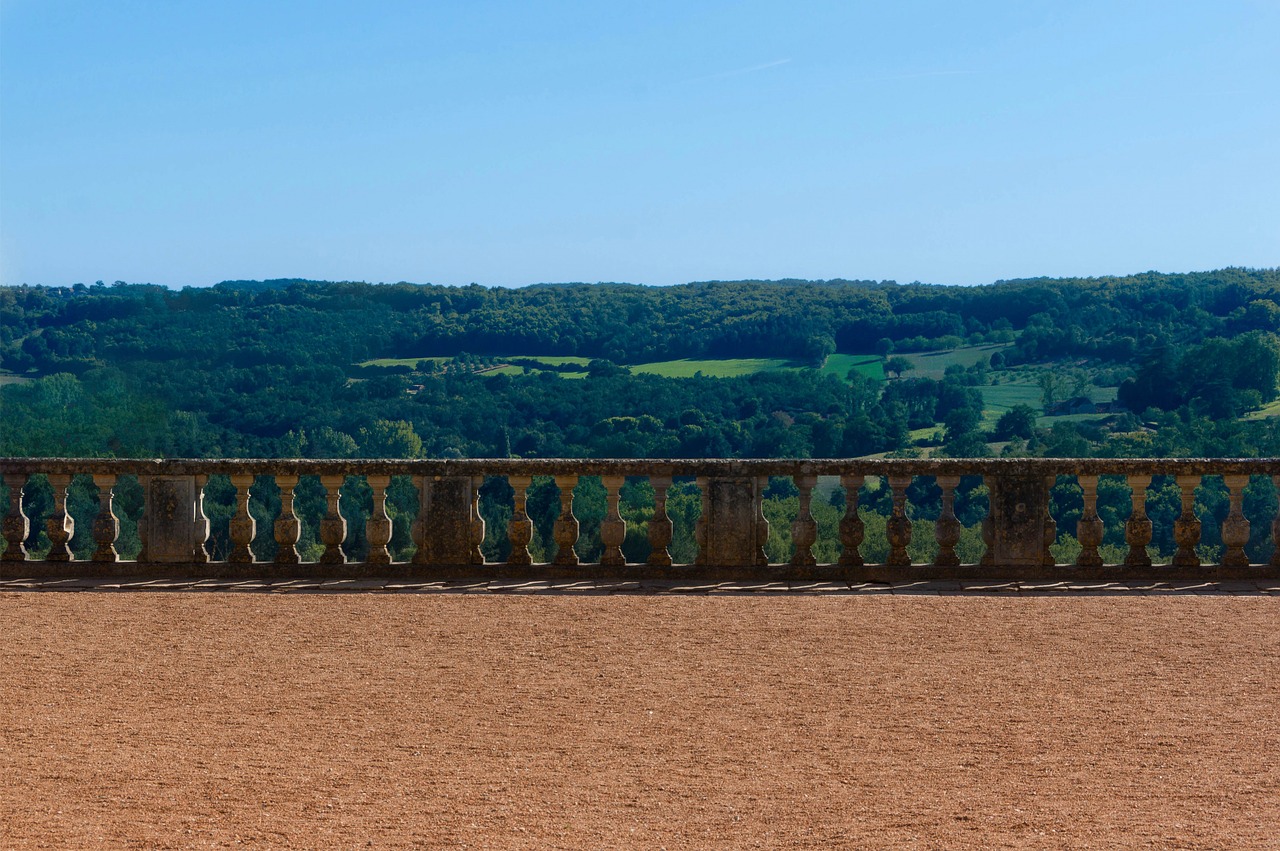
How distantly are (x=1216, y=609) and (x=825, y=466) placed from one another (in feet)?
8.24

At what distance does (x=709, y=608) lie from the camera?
7.80 m

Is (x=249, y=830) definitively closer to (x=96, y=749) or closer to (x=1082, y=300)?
(x=96, y=749)

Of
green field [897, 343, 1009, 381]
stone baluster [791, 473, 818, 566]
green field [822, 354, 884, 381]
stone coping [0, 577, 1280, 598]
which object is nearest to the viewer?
stone coping [0, 577, 1280, 598]

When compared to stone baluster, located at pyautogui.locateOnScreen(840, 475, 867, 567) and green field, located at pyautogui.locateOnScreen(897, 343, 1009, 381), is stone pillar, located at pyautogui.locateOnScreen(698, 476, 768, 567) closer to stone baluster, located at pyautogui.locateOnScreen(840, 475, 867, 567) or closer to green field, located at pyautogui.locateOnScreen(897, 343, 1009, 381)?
stone baluster, located at pyautogui.locateOnScreen(840, 475, 867, 567)

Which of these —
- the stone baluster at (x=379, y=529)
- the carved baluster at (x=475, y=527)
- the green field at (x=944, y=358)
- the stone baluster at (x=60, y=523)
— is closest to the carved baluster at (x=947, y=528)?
the carved baluster at (x=475, y=527)

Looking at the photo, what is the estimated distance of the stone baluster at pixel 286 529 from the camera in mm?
8883

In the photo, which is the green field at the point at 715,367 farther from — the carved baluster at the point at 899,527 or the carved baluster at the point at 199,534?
the carved baluster at the point at 199,534

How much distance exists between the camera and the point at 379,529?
8.87m

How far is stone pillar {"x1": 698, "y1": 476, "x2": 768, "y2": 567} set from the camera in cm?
880

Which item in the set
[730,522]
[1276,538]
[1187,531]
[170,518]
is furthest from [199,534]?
[1276,538]

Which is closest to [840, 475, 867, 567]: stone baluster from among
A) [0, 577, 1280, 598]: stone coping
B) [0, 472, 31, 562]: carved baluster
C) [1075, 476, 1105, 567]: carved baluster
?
[0, 577, 1280, 598]: stone coping

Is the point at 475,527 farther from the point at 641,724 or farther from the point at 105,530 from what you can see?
the point at 641,724

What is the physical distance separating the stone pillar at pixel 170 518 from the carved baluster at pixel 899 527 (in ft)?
15.1

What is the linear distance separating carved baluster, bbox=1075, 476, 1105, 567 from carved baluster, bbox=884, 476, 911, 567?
1.11 m
